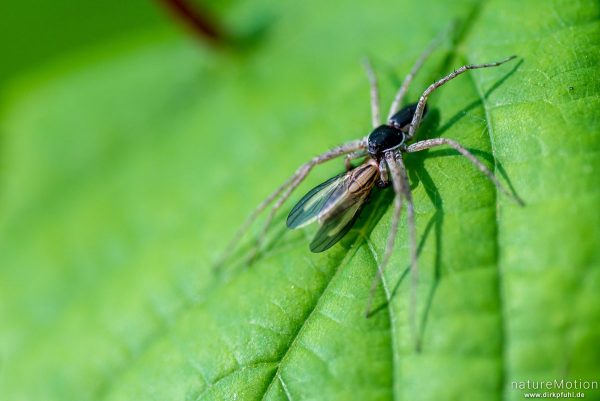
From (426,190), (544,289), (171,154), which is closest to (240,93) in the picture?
(171,154)

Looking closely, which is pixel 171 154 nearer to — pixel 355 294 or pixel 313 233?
pixel 313 233

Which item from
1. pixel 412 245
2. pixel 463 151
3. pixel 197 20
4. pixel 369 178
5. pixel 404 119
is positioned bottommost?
pixel 412 245

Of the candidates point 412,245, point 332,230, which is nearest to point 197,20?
point 332,230

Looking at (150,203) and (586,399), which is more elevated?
(150,203)

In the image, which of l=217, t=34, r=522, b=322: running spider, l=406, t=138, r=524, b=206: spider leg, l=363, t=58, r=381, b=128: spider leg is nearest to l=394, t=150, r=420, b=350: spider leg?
l=217, t=34, r=522, b=322: running spider

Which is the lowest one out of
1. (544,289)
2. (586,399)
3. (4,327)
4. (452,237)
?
(586,399)

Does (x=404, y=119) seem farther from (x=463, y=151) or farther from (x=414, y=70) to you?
(x=463, y=151)

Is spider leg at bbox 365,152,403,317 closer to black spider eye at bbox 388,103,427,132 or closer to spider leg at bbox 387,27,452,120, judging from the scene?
black spider eye at bbox 388,103,427,132

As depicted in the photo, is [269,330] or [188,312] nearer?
[269,330]

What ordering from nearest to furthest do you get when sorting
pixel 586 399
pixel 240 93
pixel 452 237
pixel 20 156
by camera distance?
pixel 586 399, pixel 452 237, pixel 240 93, pixel 20 156
